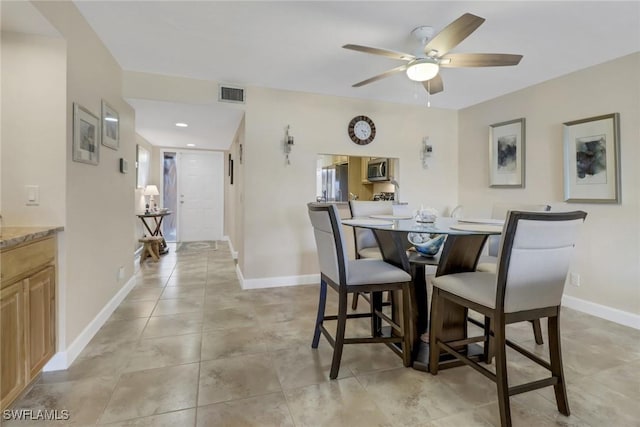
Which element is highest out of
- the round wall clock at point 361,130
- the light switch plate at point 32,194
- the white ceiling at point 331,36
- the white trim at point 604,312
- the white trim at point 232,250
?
the white ceiling at point 331,36

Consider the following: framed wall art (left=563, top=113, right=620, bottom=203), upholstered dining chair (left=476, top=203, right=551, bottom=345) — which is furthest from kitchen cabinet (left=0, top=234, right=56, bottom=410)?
framed wall art (left=563, top=113, right=620, bottom=203)

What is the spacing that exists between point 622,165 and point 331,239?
111 inches

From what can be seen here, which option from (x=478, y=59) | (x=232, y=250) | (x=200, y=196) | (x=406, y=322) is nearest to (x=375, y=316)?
(x=406, y=322)

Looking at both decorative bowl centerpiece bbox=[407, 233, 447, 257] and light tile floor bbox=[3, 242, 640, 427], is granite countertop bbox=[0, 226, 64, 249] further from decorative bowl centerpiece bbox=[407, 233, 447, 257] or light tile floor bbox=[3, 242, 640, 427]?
decorative bowl centerpiece bbox=[407, 233, 447, 257]

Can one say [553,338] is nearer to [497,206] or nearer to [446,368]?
[446,368]

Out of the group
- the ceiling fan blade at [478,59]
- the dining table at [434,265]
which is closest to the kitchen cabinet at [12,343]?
the dining table at [434,265]

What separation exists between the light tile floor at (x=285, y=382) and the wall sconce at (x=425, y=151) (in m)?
2.44

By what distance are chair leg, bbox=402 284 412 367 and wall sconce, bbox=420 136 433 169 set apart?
2871mm

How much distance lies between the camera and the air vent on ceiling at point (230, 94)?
11.1 ft

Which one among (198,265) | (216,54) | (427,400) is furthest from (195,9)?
(198,265)

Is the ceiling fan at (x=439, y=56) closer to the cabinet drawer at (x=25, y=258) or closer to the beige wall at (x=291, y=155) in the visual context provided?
the beige wall at (x=291, y=155)

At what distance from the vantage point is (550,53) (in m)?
2.73

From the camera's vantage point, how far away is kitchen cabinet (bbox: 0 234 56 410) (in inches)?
56.4

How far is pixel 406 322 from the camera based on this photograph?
192cm
